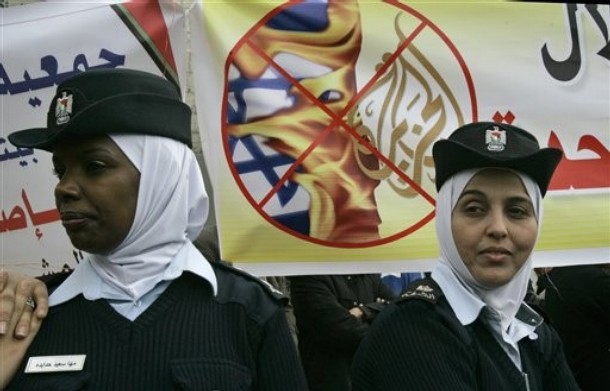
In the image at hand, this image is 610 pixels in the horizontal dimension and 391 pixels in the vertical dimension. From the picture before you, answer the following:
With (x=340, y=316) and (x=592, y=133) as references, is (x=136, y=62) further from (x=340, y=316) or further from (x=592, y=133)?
(x=592, y=133)

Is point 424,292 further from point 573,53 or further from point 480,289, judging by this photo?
point 573,53

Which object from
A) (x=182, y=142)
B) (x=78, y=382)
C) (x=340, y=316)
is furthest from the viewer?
(x=340, y=316)

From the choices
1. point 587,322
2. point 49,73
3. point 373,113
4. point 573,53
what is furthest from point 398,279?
point 49,73

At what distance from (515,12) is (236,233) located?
59.5 inches

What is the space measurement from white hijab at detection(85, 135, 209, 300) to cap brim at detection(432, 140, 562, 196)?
2.45ft

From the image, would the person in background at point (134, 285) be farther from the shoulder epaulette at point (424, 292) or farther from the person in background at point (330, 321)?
the person in background at point (330, 321)

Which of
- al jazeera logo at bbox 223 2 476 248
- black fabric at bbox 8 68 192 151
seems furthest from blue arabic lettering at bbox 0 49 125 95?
black fabric at bbox 8 68 192 151

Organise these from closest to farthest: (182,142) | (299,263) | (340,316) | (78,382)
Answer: (78,382) < (182,142) < (299,263) < (340,316)

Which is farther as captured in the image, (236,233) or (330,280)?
(330,280)

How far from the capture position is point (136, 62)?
3658 millimetres

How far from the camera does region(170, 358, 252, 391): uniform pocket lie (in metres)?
1.90

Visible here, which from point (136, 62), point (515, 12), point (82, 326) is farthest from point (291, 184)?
point (82, 326)

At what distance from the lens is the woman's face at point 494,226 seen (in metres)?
2.29

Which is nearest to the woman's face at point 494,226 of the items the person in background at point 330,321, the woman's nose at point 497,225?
the woman's nose at point 497,225
